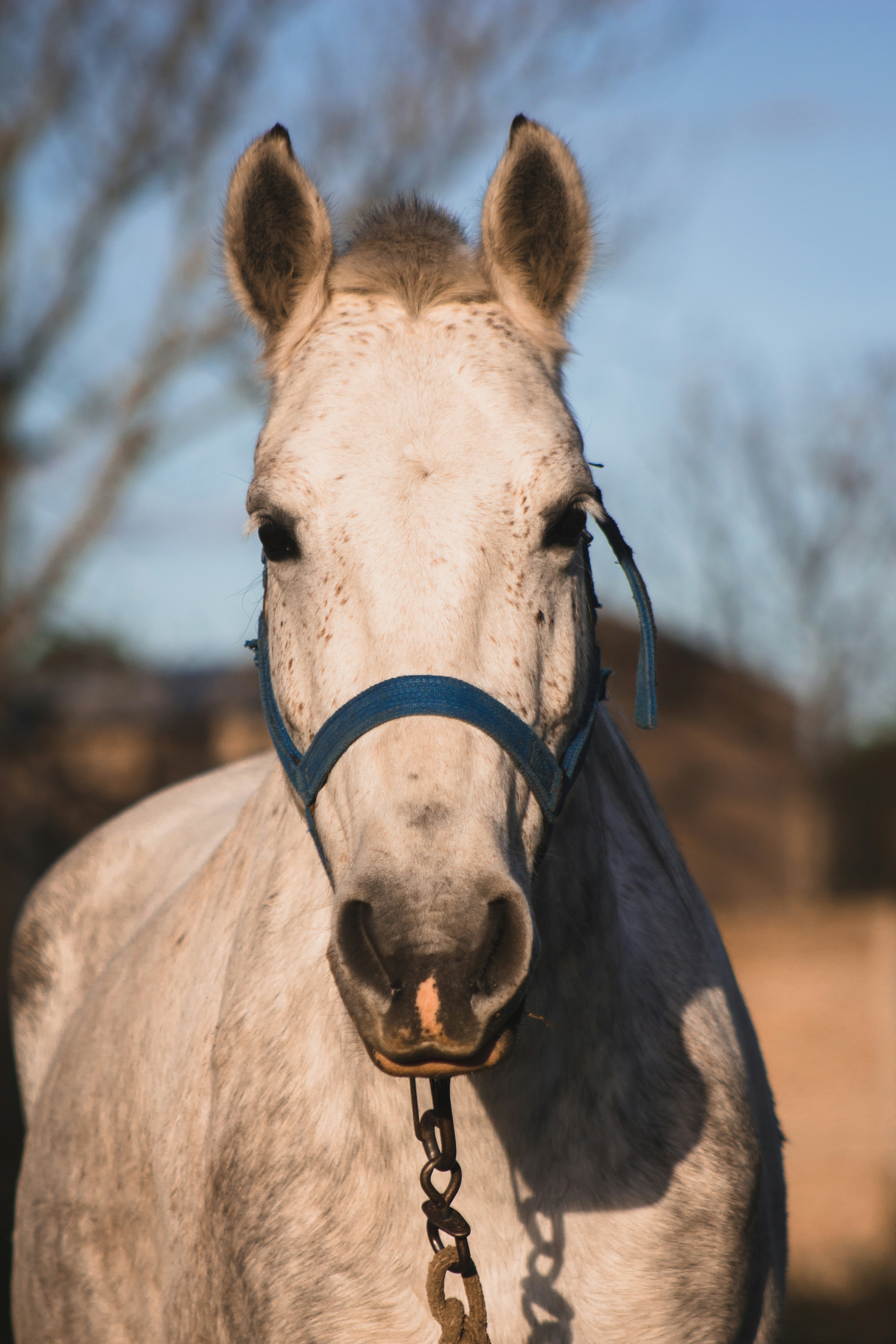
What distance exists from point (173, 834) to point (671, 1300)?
239 cm

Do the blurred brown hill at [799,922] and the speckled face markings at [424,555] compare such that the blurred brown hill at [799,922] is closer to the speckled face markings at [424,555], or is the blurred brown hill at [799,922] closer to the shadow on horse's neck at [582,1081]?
the shadow on horse's neck at [582,1081]

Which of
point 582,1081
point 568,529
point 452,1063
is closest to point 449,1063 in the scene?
point 452,1063

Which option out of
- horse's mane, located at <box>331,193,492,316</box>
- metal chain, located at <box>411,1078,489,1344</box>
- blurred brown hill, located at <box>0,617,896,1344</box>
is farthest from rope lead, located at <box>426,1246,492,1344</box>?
horse's mane, located at <box>331,193,492,316</box>

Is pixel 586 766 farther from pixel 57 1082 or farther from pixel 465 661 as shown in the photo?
pixel 57 1082

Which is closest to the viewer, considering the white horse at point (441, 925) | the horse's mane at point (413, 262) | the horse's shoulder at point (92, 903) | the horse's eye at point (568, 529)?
the white horse at point (441, 925)

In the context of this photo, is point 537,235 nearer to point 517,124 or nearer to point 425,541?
point 517,124

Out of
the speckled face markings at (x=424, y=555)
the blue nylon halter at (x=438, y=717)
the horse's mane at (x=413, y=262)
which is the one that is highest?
the horse's mane at (x=413, y=262)

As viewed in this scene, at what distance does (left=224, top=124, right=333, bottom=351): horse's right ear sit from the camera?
2346 millimetres

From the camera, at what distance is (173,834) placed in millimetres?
4035

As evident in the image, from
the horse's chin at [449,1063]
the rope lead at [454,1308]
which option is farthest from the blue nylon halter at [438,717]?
the rope lead at [454,1308]

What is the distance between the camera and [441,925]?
1658 millimetres

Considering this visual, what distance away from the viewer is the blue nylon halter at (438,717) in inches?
72.7

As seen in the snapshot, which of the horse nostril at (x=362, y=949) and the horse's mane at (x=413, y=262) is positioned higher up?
the horse's mane at (x=413, y=262)

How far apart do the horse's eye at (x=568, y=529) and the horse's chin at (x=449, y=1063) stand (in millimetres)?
829
